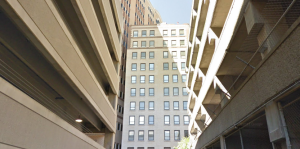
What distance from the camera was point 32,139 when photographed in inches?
352

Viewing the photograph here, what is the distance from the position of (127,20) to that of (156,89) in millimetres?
24608

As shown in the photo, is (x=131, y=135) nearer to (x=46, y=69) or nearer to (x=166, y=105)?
(x=166, y=105)

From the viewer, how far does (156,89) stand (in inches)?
2226

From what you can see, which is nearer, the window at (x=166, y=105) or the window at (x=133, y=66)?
the window at (x=166, y=105)

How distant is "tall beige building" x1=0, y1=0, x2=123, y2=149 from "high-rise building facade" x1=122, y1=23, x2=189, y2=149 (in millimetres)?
34192

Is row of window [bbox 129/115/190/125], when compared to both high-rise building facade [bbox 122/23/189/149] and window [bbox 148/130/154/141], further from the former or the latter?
window [bbox 148/130/154/141]

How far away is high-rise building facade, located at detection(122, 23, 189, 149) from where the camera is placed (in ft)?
171

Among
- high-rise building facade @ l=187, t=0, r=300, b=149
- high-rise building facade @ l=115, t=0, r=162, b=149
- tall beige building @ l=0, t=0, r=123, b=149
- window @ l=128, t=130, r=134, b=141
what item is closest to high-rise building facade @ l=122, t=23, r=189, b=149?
window @ l=128, t=130, r=134, b=141

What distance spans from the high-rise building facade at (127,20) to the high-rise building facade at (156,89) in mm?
2501

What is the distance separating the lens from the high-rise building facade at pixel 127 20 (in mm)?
56188

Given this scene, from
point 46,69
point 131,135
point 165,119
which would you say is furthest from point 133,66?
point 46,69

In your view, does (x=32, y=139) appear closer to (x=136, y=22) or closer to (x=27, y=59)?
(x=27, y=59)

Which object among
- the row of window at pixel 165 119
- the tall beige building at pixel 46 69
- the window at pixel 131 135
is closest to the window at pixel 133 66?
the row of window at pixel 165 119

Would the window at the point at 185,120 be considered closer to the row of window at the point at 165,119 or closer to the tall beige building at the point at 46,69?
the row of window at the point at 165,119
